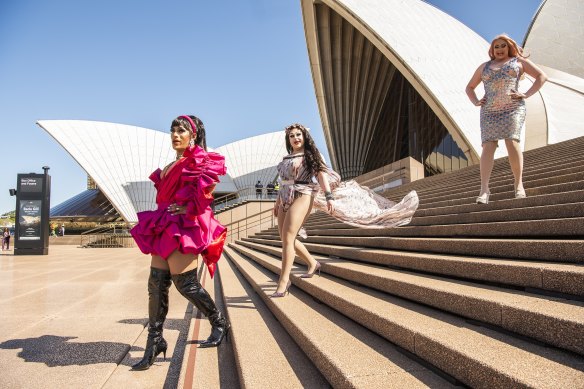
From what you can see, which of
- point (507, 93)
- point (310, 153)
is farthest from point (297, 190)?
point (507, 93)

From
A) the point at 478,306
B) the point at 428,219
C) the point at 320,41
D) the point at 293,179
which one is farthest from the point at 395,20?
the point at 478,306

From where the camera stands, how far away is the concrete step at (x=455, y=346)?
1422mm

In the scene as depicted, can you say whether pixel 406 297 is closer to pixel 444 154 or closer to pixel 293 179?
pixel 293 179

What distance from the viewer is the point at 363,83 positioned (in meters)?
31.6

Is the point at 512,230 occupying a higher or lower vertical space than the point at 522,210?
lower

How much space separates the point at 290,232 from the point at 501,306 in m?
2.09

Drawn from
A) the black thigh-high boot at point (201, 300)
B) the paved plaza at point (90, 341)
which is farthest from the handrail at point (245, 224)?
the black thigh-high boot at point (201, 300)

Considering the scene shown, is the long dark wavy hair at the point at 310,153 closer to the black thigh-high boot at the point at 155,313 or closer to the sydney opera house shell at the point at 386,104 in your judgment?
the black thigh-high boot at the point at 155,313

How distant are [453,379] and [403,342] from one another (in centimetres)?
40

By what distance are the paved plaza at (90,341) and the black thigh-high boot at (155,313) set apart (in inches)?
3.5

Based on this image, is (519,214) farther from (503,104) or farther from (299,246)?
(299,246)

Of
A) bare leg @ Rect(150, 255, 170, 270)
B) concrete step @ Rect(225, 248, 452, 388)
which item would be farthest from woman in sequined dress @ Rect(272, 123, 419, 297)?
bare leg @ Rect(150, 255, 170, 270)

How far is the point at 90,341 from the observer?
3447mm

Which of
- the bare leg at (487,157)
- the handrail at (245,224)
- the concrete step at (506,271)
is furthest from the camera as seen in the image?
the handrail at (245,224)
